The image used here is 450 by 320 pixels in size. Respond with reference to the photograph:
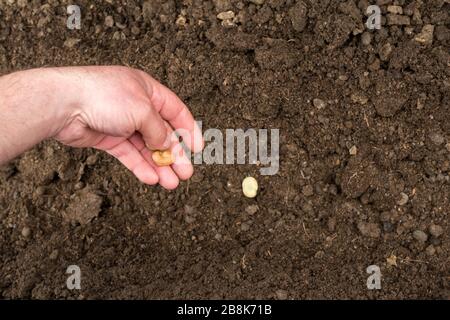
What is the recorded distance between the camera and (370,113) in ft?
6.93

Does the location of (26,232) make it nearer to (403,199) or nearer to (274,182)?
(274,182)

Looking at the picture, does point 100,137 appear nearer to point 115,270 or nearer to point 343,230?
point 115,270

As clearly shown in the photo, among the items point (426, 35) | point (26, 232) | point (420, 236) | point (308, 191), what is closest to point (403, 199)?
point (420, 236)

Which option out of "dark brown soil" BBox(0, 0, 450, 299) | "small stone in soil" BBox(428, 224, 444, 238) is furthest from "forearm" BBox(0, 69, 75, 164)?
"small stone in soil" BBox(428, 224, 444, 238)

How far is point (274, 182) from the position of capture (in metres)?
2.14

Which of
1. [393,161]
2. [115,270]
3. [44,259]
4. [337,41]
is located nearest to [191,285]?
[115,270]

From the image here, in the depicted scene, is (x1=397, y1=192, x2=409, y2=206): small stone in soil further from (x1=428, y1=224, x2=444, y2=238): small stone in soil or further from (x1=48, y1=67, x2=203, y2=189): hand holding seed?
(x1=48, y1=67, x2=203, y2=189): hand holding seed

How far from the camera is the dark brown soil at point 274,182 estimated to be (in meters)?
2.05

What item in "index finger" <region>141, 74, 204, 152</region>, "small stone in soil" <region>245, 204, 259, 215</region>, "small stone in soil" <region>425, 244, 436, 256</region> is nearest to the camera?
"index finger" <region>141, 74, 204, 152</region>

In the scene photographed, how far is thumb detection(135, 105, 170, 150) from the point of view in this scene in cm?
172

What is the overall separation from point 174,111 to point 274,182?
483 mm

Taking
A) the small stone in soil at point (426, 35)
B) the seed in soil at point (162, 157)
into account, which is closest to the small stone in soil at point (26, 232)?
the seed in soil at point (162, 157)

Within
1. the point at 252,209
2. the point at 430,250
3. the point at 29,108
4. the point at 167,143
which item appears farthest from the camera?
the point at 252,209

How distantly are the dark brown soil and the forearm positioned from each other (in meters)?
0.51
